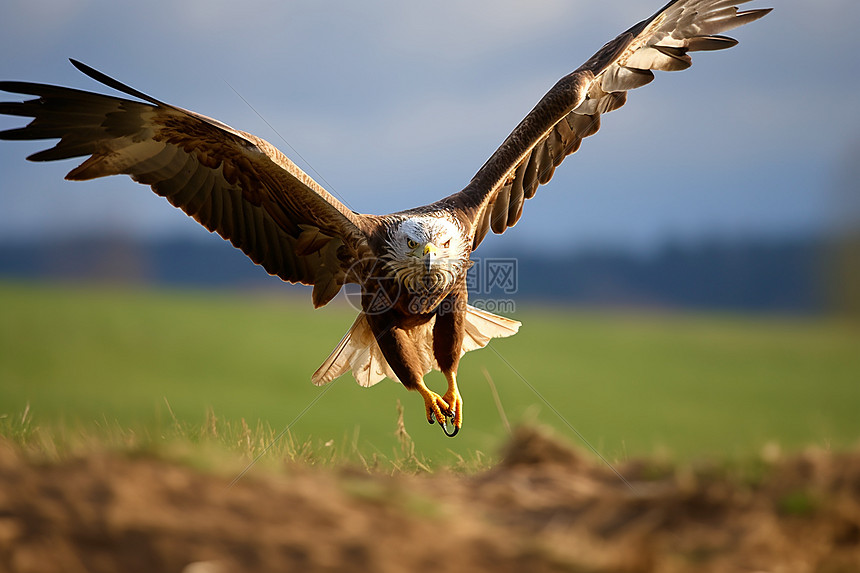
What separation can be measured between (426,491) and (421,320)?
7.38 feet

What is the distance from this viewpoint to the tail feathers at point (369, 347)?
5430 mm

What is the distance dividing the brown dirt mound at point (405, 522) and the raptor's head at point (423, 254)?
1967 mm

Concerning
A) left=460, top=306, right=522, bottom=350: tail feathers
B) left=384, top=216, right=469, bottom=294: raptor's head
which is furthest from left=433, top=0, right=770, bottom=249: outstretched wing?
left=384, top=216, right=469, bottom=294: raptor's head

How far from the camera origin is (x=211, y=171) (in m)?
4.82

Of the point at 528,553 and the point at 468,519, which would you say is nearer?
the point at 528,553

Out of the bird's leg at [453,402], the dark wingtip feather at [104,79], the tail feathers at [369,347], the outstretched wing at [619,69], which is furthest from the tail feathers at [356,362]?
the dark wingtip feather at [104,79]

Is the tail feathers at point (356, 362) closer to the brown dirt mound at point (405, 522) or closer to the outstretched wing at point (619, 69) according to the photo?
the outstretched wing at point (619, 69)

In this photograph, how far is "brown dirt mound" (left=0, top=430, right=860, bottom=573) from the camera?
1.99m

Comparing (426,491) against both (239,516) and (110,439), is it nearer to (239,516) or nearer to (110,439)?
(239,516)

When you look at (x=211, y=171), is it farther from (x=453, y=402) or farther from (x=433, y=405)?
(x=453, y=402)

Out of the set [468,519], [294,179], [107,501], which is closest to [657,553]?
[468,519]

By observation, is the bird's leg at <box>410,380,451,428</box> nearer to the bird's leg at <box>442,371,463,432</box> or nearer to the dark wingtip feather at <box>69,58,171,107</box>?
the bird's leg at <box>442,371,463,432</box>

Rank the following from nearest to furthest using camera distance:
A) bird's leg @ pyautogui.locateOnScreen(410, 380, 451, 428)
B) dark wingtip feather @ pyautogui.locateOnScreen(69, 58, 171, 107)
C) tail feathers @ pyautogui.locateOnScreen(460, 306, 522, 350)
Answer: dark wingtip feather @ pyautogui.locateOnScreen(69, 58, 171, 107) → bird's leg @ pyautogui.locateOnScreen(410, 380, 451, 428) → tail feathers @ pyautogui.locateOnScreen(460, 306, 522, 350)

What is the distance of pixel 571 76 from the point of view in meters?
5.48
